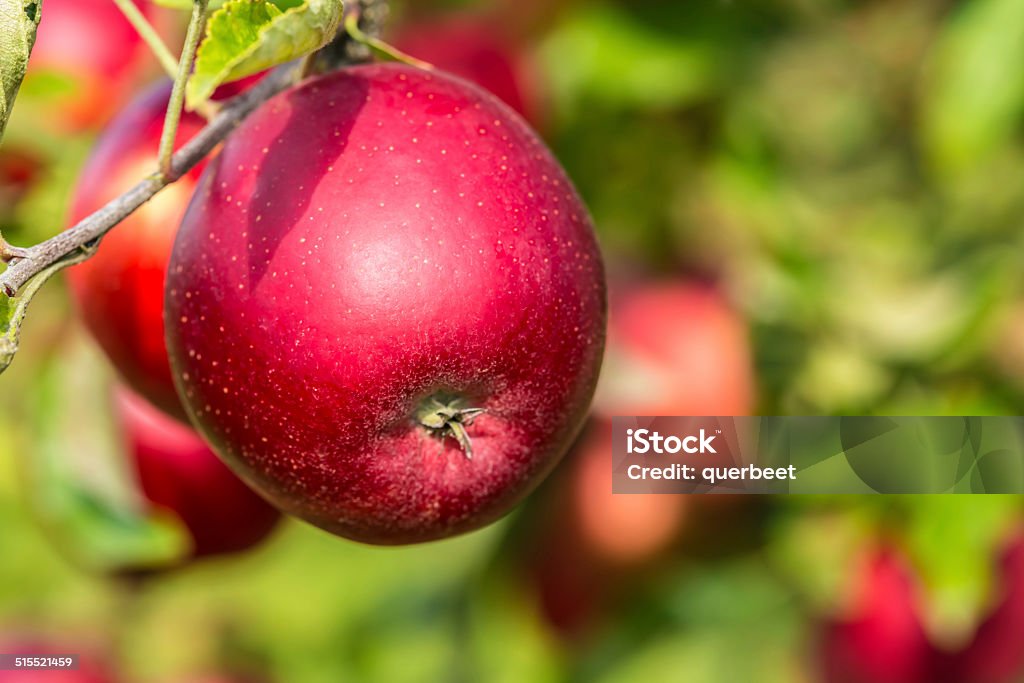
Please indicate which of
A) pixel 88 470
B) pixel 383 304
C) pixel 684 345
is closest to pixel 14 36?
pixel 383 304

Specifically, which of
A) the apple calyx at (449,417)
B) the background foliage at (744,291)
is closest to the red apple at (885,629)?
the background foliage at (744,291)

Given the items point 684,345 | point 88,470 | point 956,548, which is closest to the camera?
point 88,470

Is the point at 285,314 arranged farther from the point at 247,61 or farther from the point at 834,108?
the point at 834,108

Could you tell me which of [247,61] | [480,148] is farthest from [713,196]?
[247,61]

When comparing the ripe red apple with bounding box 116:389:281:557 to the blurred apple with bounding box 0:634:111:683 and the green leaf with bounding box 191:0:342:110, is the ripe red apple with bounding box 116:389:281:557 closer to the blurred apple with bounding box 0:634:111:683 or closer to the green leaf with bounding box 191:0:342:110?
the blurred apple with bounding box 0:634:111:683

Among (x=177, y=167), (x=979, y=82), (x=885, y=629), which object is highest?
(x=979, y=82)

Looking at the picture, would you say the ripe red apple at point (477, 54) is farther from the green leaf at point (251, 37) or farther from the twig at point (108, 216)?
the green leaf at point (251, 37)

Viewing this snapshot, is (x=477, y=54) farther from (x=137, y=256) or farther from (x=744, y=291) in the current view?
(x=137, y=256)
